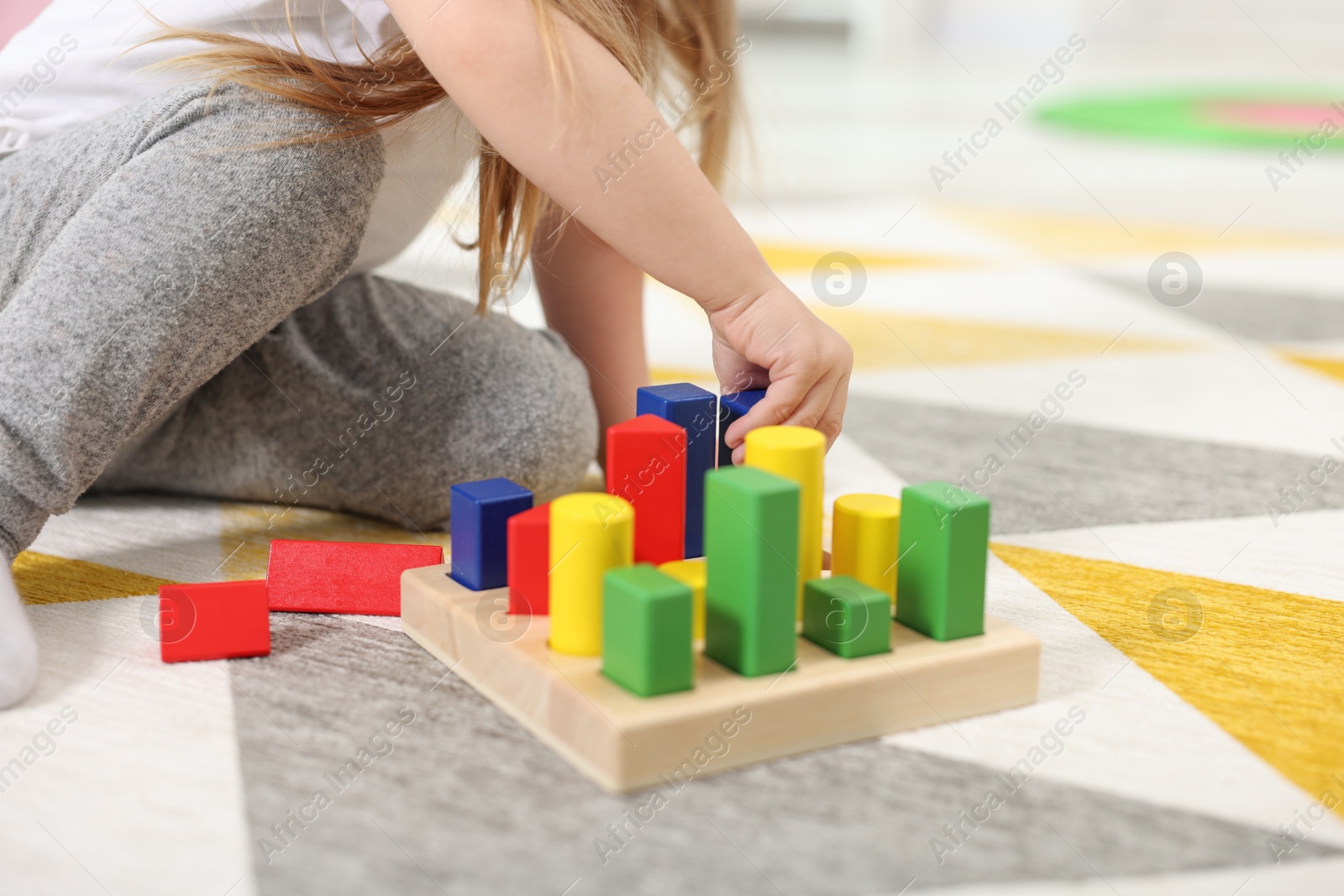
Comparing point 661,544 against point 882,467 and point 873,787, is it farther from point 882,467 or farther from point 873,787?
point 882,467

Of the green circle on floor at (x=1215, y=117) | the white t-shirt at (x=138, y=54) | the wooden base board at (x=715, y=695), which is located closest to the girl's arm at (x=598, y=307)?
the white t-shirt at (x=138, y=54)

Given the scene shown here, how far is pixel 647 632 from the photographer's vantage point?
0.49 m

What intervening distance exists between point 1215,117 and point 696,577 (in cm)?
297

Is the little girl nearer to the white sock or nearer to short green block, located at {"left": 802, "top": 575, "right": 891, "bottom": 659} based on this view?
the white sock

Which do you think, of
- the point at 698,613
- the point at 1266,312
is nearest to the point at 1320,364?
the point at 1266,312

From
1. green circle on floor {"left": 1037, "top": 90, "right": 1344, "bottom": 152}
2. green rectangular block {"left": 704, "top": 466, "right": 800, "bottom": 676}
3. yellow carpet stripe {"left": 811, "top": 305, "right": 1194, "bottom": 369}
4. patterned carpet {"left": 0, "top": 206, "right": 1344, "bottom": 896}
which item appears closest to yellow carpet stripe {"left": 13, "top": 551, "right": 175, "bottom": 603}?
patterned carpet {"left": 0, "top": 206, "right": 1344, "bottom": 896}

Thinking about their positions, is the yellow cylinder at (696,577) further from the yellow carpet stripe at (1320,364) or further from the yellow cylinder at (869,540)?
the yellow carpet stripe at (1320,364)

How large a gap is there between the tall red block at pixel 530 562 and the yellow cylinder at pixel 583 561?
0.02 meters

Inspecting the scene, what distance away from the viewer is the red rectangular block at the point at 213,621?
59cm

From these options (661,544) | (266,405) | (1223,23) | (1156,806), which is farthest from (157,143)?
(1223,23)

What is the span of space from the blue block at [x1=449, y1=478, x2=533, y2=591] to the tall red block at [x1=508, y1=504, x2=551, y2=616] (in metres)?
0.02

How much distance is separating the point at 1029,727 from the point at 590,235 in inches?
19.2

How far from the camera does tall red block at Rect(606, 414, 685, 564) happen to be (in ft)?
1.96

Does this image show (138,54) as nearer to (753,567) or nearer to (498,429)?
(498,429)
